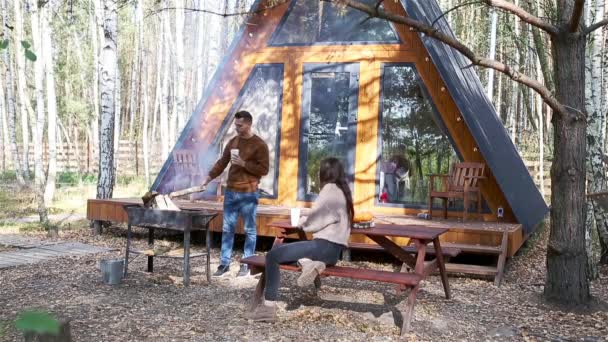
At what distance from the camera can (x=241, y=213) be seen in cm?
587

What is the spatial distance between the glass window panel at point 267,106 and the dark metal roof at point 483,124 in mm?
2168

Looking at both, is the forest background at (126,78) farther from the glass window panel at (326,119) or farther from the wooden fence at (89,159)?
the glass window panel at (326,119)

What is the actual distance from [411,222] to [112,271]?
3.41 meters

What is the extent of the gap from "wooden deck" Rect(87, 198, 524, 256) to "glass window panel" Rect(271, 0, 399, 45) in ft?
7.86

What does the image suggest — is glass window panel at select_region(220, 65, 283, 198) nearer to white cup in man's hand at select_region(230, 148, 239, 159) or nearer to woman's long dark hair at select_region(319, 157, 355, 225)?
white cup in man's hand at select_region(230, 148, 239, 159)

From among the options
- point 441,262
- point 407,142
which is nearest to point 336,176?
point 441,262

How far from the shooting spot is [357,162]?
321 inches

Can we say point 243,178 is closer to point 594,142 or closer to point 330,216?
point 330,216

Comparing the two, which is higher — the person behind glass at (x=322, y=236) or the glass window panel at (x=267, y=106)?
the glass window panel at (x=267, y=106)

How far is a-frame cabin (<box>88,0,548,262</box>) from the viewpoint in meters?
7.43

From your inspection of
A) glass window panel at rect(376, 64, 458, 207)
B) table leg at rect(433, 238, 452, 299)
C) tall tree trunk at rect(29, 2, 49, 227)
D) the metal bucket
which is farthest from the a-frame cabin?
the metal bucket

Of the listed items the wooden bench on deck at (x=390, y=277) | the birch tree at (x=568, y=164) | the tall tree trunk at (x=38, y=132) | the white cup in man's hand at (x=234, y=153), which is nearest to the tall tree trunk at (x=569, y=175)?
the birch tree at (x=568, y=164)

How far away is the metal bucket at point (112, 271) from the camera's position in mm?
5332

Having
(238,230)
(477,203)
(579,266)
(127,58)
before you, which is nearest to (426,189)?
(477,203)
